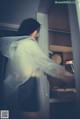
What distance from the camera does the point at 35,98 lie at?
1128mm

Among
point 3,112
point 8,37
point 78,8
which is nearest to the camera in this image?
point 3,112

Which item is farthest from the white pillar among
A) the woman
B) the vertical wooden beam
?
the vertical wooden beam

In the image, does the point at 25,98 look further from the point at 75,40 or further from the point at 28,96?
the point at 75,40

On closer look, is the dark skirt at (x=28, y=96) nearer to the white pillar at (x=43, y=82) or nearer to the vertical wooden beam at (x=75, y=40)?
the white pillar at (x=43, y=82)

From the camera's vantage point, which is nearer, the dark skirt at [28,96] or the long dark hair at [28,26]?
the dark skirt at [28,96]

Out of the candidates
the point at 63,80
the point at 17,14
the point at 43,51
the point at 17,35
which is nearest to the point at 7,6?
the point at 17,14

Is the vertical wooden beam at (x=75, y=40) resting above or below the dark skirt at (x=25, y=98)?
above

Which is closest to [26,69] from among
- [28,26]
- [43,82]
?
[43,82]

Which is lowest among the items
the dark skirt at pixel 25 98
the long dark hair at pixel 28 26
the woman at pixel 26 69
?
the dark skirt at pixel 25 98

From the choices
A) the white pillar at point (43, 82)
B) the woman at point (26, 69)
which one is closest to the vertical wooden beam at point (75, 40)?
the woman at point (26, 69)

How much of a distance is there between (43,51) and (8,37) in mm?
219

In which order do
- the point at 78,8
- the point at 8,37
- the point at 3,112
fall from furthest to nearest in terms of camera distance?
the point at 78,8, the point at 8,37, the point at 3,112

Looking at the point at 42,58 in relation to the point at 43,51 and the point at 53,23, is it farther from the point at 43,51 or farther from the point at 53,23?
the point at 53,23

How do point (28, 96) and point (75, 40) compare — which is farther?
point (75, 40)
